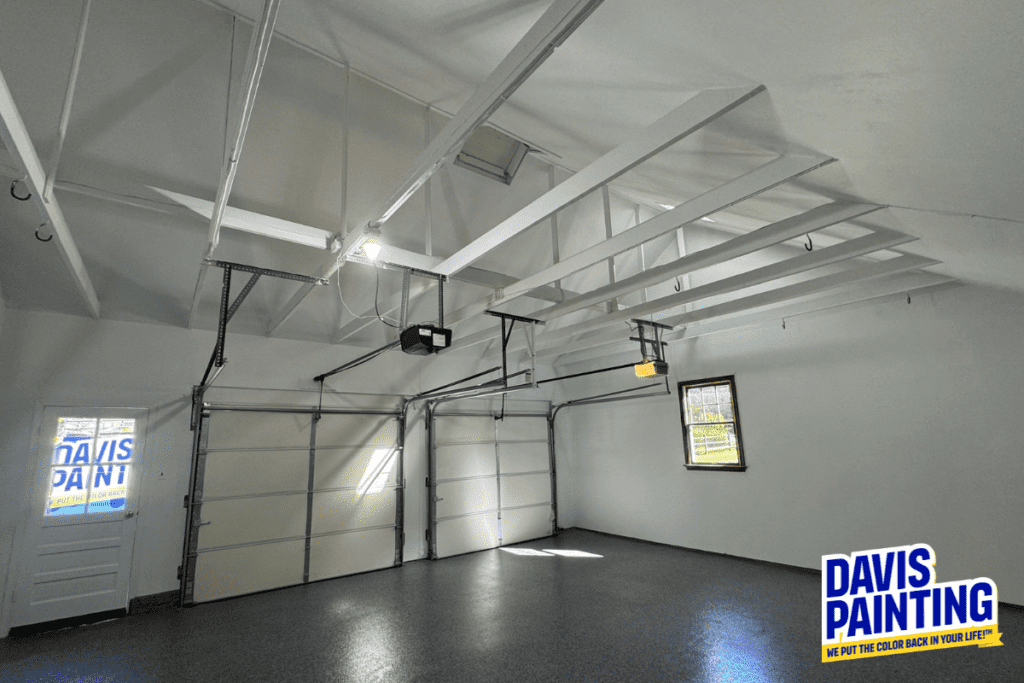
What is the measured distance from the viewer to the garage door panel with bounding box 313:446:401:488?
20.1 ft

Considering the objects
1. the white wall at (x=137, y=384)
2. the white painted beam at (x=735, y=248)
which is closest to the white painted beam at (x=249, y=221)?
the white painted beam at (x=735, y=248)

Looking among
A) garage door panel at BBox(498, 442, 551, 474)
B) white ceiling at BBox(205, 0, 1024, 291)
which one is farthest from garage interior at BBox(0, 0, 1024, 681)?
garage door panel at BBox(498, 442, 551, 474)

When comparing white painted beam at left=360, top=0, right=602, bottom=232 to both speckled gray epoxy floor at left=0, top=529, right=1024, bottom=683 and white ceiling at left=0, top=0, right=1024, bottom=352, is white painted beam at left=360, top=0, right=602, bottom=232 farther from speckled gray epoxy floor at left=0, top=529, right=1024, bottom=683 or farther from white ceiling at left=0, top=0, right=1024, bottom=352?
speckled gray epoxy floor at left=0, top=529, right=1024, bottom=683

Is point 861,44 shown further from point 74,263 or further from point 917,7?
point 74,263

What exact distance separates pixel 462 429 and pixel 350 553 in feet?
7.70

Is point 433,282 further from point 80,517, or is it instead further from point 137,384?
point 80,517

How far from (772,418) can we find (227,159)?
628 cm

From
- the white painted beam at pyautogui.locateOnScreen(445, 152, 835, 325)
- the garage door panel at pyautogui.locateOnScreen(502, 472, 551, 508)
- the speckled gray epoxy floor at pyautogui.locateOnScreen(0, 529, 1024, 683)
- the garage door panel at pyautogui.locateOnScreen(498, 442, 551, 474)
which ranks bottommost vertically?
the speckled gray epoxy floor at pyautogui.locateOnScreen(0, 529, 1024, 683)

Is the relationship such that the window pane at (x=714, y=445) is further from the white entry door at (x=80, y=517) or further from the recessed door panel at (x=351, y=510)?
the white entry door at (x=80, y=517)

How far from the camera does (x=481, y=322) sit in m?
6.87

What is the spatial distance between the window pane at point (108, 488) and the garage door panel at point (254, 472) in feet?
2.39

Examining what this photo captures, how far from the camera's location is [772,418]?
Answer: 5926 mm

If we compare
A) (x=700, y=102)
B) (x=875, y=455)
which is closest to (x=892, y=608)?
(x=875, y=455)

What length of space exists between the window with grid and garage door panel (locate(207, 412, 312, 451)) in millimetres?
5365
